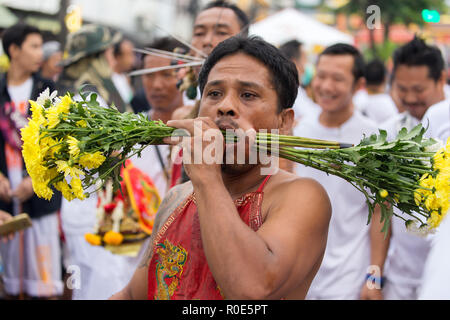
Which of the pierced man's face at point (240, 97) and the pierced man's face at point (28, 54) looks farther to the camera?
the pierced man's face at point (28, 54)

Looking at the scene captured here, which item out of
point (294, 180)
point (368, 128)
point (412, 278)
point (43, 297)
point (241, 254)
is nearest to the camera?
point (241, 254)

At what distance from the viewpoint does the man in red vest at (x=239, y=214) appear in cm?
192

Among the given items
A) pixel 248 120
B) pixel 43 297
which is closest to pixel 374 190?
pixel 248 120

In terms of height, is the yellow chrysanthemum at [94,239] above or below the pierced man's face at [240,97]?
below

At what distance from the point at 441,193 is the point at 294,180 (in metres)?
0.56

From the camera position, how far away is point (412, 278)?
4.48m

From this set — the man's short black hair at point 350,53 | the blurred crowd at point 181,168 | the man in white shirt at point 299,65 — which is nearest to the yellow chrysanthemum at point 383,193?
the blurred crowd at point 181,168

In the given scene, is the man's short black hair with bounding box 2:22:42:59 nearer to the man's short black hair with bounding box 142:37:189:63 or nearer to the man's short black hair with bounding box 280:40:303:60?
the man's short black hair with bounding box 142:37:189:63

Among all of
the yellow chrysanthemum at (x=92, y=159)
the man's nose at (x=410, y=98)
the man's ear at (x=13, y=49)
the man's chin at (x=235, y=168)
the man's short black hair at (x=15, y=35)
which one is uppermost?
the man's short black hair at (x=15, y=35)

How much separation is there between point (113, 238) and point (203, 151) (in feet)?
7.96

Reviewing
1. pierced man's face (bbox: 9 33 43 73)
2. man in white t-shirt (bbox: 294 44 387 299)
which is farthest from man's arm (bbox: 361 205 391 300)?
pierced man's face (bbox: 9 33 43 73)

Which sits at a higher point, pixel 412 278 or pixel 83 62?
pixel 83 62

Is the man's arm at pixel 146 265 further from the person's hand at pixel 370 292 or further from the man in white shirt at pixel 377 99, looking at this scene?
the man in white shirt at pixel 377 99
